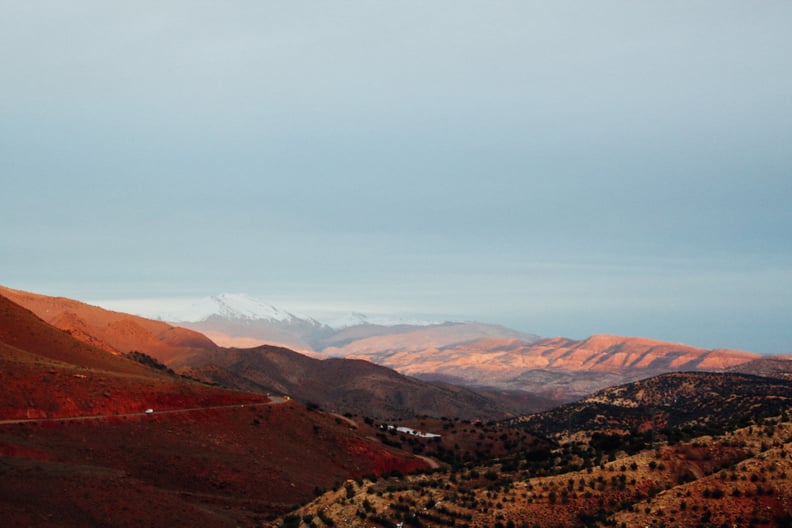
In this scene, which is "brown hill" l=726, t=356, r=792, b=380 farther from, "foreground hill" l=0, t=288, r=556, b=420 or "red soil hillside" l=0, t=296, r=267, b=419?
"red soil hillside" l=0, t=296, r=267, b=419

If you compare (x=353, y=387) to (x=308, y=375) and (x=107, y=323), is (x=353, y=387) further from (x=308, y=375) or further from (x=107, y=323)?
(x=107, y=323)

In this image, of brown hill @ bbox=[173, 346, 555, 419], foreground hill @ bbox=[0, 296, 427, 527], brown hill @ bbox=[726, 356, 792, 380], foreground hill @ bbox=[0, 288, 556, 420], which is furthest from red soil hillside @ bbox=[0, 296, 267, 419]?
Result: brown hill @ bbox=[726, 356, 792, 380]

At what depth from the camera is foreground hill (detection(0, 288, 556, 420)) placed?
440 feet

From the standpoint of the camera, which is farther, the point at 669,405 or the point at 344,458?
the point at 669,405

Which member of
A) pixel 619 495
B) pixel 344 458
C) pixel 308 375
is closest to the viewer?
pixel 619 495

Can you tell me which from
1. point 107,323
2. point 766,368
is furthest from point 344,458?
point 766,368

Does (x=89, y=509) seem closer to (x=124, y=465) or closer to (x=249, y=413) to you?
(x=124, y=465)

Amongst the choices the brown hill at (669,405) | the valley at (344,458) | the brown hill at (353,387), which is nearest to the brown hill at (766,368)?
the brown hill at (669,405)

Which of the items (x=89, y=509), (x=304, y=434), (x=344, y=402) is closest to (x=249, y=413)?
(x=304, y=434)

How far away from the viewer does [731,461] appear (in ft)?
88.6

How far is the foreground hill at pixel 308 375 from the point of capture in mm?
134250

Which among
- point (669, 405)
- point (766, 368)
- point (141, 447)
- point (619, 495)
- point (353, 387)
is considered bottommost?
point (353, 387)

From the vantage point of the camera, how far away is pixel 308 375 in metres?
153

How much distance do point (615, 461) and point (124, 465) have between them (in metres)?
27.0
